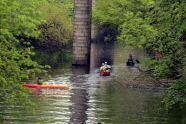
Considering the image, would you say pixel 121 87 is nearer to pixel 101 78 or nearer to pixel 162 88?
pixel 162 88

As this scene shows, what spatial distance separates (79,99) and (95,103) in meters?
1.96

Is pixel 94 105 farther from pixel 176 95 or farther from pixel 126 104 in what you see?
pixel 176 95

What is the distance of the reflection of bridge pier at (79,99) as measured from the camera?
2950cm

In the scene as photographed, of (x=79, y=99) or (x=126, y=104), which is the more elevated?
(x=126, y=104)

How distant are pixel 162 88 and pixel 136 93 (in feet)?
9.31

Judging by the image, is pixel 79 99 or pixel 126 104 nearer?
pixel 126 104

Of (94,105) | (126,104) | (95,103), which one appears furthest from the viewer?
(95,103)

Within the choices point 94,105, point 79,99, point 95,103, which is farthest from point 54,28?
point 94,105

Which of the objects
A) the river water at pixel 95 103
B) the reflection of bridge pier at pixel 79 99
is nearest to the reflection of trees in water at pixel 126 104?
the river water at pixel 95 103

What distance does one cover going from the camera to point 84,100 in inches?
1411

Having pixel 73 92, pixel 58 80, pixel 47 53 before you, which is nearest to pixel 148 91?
pixel 73 92

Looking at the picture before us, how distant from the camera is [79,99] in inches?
1426

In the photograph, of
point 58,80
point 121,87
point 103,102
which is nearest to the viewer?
point 103,102

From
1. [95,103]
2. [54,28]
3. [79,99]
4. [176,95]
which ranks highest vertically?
[176,95]
